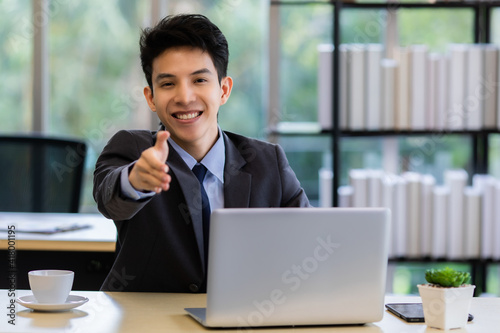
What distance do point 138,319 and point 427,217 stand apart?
6.62ft

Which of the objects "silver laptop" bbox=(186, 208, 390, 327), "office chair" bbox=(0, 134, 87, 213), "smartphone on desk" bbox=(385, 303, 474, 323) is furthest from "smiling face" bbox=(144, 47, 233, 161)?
"office chair" bbox=(0, 134, 87, 213)

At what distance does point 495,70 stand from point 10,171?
2156 millimetres

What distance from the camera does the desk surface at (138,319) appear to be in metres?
1.29

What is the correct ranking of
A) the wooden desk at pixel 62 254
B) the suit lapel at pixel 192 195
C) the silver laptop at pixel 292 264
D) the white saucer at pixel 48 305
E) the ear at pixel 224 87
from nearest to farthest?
the silver laptop at pixel 292 264 → the white saucer at pixel 48 305 → the suit lapel at pixel 192 195 → the ear at pixel 224 87 → the wooden desk at pixel 62 254

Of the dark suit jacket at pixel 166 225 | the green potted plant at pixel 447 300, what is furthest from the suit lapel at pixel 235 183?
the green potted plant at pixel 447 300

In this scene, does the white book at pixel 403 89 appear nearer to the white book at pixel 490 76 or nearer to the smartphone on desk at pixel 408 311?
the white book at pixel 490 76

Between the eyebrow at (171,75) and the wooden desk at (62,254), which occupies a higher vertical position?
the eyebrow at (171,75)

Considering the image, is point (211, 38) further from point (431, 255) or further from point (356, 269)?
point (431, 255)

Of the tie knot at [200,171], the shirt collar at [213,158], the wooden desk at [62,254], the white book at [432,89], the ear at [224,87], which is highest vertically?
the white book at [432,89]

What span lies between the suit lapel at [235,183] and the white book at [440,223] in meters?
1.54

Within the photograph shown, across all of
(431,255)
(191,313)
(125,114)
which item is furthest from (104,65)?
(191,313)

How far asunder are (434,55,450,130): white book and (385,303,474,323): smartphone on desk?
175 cm

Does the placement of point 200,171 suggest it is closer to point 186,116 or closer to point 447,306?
point 186,116

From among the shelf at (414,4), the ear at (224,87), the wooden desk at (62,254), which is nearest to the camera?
the ear at (224,87)
